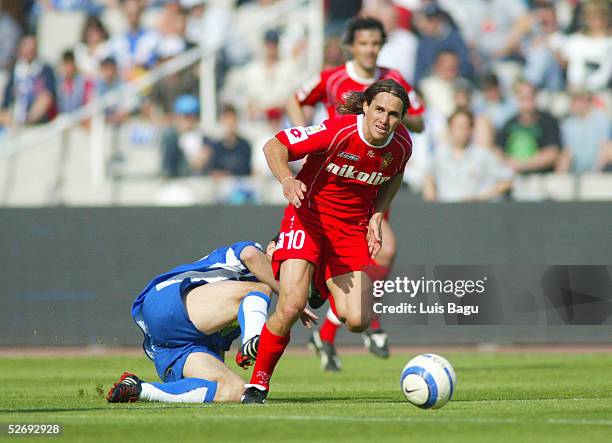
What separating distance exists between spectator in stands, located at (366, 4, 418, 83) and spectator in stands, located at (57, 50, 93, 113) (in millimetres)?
4367

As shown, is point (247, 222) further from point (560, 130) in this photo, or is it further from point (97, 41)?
point (97, 41)

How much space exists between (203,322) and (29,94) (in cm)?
1094

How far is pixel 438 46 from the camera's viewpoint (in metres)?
18.0

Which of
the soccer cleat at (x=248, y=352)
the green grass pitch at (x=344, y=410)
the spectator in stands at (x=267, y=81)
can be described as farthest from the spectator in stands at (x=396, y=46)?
the soccer cleat at (x=248, y=352)

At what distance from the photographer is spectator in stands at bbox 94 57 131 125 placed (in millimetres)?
17516

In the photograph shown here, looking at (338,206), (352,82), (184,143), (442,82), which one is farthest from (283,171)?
(442,82)

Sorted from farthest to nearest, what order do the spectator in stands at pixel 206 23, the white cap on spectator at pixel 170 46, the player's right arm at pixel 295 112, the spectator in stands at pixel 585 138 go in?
the spectator in stands at pixel 206 23 → the white cap on spectator at pixel 170 46 → the spectator in stands at pixel 585 138 → the player's right arm at pixel 295 112

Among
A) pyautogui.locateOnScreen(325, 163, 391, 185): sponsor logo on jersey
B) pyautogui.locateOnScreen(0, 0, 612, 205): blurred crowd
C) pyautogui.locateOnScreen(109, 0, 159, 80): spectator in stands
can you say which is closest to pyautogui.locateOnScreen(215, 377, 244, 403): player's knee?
pyautogui.locateOnScreen(325, 163, 391, 185): sponsor logo on jersey

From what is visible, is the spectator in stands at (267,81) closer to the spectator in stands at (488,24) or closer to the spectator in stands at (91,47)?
the spectator in stands at (91,47)

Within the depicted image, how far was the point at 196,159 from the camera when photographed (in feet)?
56.5

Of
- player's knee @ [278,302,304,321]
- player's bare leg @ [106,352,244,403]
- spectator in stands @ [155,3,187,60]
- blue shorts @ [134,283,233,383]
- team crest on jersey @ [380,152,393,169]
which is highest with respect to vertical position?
spectator in stands @ [155,3,187,60]

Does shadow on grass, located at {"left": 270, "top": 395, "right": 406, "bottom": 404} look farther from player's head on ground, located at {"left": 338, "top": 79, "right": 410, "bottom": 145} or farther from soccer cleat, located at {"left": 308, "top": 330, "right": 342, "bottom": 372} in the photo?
soccer cleat, located at {"left": 308, "top": 330, "right": 342, "bottom": 372}

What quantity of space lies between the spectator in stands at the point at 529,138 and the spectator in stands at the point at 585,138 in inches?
10.0

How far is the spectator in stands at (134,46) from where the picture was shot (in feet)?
62.4
